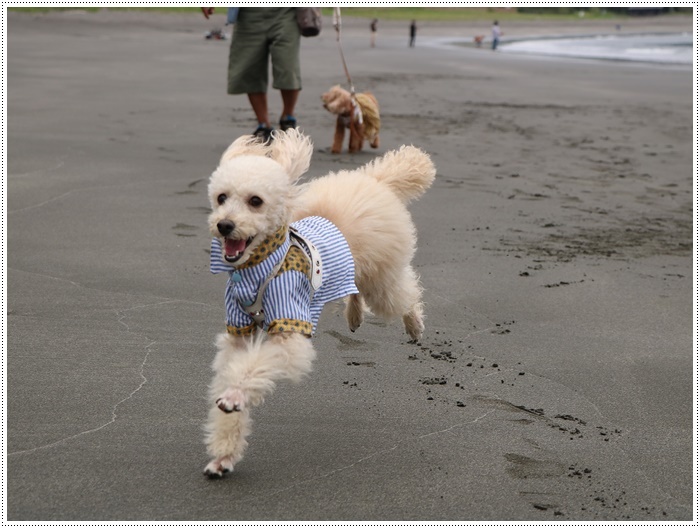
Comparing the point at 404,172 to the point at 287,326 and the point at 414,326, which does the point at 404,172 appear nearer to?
the point at 414,326

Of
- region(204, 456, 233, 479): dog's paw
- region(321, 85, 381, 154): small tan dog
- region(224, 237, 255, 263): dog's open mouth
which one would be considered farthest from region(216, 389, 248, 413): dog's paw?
region(321, 85, 381, 154): small tan dog

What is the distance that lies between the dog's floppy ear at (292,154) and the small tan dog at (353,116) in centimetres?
607

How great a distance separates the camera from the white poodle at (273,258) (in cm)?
351

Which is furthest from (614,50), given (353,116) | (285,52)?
(285,52)

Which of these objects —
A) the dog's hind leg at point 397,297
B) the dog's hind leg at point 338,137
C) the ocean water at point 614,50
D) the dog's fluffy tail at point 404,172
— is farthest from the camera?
the ocean water at point 614,50

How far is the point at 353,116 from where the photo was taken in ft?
32.5

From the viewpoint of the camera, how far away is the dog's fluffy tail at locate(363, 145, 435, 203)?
484 centimetres

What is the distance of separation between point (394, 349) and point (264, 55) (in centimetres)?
554

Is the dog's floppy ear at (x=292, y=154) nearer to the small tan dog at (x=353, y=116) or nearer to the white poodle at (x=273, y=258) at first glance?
the white poodle at (x=273, y=258)

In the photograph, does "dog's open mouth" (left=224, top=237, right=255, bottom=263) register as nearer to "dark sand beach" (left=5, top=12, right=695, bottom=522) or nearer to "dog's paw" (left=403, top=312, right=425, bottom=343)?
"dark sand beach" (left=5, top=12, right=695, bottom=522)

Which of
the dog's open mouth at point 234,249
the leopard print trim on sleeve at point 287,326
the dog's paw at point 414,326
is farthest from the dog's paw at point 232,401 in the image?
the dog's paw at point 414,326

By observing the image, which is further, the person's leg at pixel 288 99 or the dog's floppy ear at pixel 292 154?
the person's leg at pixel 288 99
